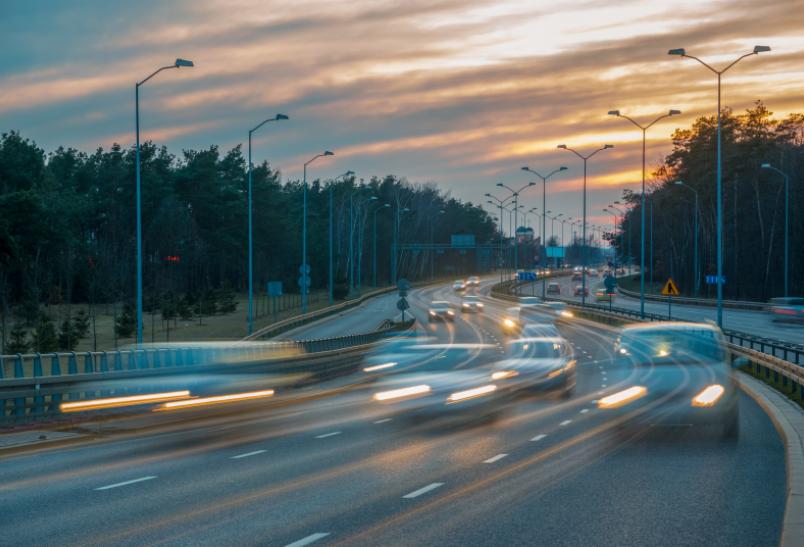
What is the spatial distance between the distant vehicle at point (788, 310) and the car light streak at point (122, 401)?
54.8 metres

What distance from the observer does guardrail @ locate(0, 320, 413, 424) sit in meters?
20.3

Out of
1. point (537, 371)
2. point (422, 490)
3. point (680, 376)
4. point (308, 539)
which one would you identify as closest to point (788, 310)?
point (537, 371)

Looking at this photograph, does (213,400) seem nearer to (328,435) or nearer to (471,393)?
(328,435)

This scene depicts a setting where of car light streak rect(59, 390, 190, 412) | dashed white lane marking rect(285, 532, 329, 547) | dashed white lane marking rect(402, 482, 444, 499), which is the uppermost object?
dashed white lane marking rect(285, 532, 329, 547)

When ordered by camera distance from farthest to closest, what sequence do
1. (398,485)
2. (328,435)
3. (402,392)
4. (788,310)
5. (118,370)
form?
1. (788,310)
2. (402,392)
3. (118,370)
4. (328,435)
5. (398,485)

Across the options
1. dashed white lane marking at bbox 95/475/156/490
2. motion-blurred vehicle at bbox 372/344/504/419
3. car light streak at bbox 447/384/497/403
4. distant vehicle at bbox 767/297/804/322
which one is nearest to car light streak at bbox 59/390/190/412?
motion-blurred vehicle at bbox 372/344/504/419

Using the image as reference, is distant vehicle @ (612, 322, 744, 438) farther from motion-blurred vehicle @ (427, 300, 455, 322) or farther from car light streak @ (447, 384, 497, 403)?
motion-blurred vehicle @ (427, 300, 455, 322)

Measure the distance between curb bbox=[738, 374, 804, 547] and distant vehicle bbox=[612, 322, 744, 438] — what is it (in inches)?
49.5

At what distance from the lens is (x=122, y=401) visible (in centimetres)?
2231

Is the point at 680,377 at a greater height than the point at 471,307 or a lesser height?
greater

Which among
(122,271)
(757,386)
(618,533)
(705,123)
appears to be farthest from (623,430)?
(705,123)

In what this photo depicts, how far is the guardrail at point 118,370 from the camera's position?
66.7 ft

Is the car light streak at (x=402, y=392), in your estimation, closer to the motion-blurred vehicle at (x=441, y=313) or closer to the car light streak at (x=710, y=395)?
the car light streak at (x=710, y=395)

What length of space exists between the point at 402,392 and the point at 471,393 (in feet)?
6.03
